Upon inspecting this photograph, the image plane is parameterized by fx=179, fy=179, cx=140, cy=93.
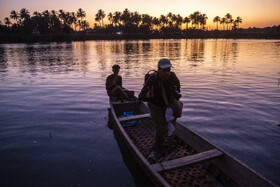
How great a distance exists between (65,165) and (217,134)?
569cm

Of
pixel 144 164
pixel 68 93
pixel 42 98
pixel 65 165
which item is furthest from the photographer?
pixel 68 93

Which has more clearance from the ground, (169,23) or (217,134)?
(169,23)

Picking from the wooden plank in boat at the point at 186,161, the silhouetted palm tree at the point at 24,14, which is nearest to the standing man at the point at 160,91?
the wooden plank in boat at the point at 186,161

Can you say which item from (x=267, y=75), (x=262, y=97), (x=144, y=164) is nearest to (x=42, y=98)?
(x=144, y=164)

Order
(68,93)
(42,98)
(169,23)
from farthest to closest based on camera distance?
(169,23)
(68,93)
(42,98)

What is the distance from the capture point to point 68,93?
12633mm

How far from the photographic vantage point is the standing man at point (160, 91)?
423 centimetres

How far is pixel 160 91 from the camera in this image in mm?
4449

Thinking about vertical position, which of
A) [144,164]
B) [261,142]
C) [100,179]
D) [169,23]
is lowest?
[100,179]

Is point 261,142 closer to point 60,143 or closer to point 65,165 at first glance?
point 65,165

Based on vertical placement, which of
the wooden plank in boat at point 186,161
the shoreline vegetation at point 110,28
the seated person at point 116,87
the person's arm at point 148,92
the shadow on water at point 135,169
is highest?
the shoreline vegetation at point 110,28

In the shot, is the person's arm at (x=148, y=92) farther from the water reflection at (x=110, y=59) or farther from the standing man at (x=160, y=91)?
the water reflection at (x=110, y=59)

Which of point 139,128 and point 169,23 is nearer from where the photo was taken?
point 139,128

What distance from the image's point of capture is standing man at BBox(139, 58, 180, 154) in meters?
4.23
